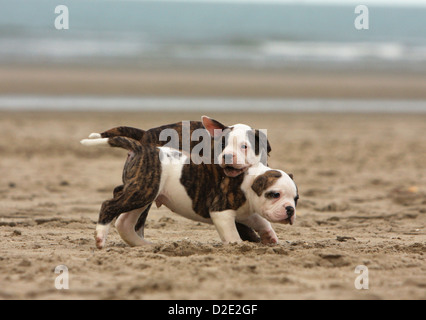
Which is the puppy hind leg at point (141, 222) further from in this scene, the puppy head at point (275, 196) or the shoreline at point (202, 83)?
the shoreline at point (202, 83)

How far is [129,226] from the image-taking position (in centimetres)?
528

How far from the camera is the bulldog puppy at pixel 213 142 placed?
16.4 feet

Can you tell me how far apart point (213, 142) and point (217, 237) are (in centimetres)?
102

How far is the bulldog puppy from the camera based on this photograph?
4984 millimetres

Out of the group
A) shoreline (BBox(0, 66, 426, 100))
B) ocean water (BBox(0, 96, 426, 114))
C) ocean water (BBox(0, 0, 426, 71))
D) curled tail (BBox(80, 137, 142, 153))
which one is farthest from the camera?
ocean water (BBox(0, 0, 426, 71))

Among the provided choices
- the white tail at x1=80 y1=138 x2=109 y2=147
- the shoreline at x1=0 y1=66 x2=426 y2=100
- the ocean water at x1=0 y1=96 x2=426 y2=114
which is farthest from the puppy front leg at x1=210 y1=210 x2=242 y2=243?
the shoreline at x1=0 y1=66 x2=426 y2=100

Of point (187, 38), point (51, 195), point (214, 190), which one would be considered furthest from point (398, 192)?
point (187, 38)

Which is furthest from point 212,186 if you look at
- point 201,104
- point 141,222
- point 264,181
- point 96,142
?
point 201,104

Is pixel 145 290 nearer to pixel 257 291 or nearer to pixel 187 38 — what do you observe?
pixel 257 291

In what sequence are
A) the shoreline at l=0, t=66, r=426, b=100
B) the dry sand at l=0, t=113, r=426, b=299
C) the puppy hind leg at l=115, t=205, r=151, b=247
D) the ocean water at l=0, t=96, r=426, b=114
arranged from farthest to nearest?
the shoreline at l=0, t=66, r=426, b=100 → the ocean water at l=0, t=96, r=426, b=114 → the puppy hind leg at l=115, t=205, r=151, b=247 → the dry sand at l=0, t=113, r=426, b=299

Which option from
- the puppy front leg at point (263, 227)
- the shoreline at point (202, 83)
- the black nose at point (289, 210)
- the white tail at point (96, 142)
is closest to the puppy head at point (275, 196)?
the black nose at point (289, 210)

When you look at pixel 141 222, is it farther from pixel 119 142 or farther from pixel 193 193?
pixel 119 142

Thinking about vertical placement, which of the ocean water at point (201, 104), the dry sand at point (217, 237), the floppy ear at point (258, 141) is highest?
the ocean water at point (201, 104)

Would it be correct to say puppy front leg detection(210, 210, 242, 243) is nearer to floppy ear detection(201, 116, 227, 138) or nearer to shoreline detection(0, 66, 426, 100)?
floppy ear detection(201, 116, 227, 138)
